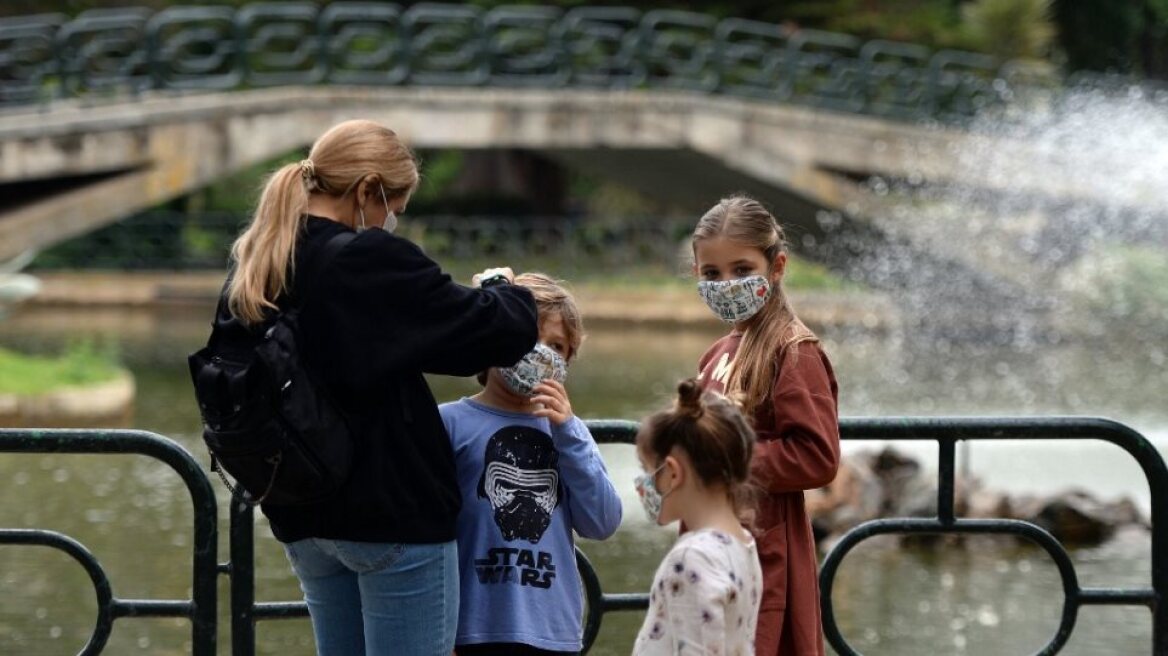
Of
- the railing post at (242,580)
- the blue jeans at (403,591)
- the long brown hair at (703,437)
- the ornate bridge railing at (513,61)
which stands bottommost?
the railing post at (242,580)

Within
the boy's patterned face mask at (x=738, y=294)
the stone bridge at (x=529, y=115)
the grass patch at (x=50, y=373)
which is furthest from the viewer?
the stone bridge at (x=529, y=115)

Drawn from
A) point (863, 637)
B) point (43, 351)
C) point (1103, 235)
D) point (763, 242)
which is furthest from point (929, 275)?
point (763, 242)

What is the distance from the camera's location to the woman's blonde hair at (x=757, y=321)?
11.6 feet

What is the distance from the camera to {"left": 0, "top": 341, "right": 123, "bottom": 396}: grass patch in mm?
14922

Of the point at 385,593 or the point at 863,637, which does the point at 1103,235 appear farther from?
the point at 385,593

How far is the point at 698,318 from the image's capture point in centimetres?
2458

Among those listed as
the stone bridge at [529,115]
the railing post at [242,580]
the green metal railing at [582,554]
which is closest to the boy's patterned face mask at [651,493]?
the green metal railing at [582,554]

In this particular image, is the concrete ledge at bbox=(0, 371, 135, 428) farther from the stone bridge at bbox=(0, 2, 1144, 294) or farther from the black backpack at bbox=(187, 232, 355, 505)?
the black backpack at bbox=(187, 232, 355, 505)

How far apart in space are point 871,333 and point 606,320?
3878mm

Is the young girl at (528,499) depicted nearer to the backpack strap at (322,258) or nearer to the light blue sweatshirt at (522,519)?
the light blue sweatshirt at (522,519)

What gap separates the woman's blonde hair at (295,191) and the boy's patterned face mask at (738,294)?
0.65 metres

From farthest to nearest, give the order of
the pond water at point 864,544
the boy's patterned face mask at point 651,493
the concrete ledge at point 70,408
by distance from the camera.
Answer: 1. the concrete ledge at point 70,408
2. the pond water at point 864,544
3. the boy's patterned face mask at point 651,493

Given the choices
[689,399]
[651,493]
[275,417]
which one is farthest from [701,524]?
[275,417]

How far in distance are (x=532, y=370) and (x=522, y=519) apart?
0.29 metres
